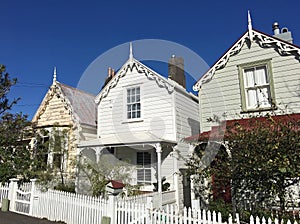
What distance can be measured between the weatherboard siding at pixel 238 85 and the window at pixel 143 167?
440 centimetres

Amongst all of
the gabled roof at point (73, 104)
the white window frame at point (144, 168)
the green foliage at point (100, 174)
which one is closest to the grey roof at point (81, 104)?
the gabled roof at point (73, 104)

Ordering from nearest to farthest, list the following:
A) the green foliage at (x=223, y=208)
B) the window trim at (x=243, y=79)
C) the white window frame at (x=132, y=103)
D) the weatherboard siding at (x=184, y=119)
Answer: the green foliage at (x=223, y=208)
the window trim at (x=243, y=79)
the weatherboard siding at (x=184, y=119)
the white window frame at (x=132, y=103)

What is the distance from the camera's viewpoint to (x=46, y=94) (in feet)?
63.0

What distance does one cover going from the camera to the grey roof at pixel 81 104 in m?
18.0

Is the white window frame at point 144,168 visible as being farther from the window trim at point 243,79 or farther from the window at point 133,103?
the window trim at point 243,79

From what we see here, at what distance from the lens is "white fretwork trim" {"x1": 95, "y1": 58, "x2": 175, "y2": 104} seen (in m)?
14.9

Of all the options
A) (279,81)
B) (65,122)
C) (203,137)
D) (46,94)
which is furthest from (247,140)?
(46,94)

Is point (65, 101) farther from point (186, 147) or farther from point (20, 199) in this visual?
point (186, 147)

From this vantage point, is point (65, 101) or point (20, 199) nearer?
point (20, 199)

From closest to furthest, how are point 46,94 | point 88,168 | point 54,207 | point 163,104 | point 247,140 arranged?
point 247,140, point 54,207, point 88,168, point 163,104, point 46,94

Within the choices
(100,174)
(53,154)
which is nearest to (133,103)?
(100,174)

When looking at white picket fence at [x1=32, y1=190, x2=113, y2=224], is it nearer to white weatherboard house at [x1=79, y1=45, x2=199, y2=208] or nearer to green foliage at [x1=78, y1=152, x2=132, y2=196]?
green foliage at [x1=78, y1=152, x2=132, y2=196]

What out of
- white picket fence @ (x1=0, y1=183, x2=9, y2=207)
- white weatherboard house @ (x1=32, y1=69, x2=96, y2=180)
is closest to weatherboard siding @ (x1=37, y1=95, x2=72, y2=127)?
white weatherboard house @ (x1=32, y1=69, x2=96, y2=180)

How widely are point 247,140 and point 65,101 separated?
14.5 m
